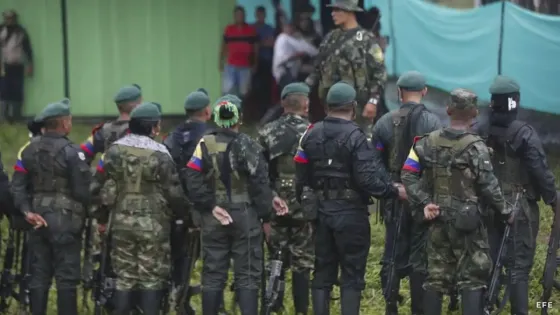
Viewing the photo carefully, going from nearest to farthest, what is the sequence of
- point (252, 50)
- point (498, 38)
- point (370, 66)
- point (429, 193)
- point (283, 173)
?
point (429, 193), point (283, 173), point (370, 66), point (498, 38), point (252, 50)

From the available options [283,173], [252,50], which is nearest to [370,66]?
[283,173]

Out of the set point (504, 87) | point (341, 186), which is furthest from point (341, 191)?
point (504, 87)

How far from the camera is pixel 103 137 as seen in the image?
9.79 m

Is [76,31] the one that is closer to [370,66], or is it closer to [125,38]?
[125,38]

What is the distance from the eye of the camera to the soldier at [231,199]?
8.67m

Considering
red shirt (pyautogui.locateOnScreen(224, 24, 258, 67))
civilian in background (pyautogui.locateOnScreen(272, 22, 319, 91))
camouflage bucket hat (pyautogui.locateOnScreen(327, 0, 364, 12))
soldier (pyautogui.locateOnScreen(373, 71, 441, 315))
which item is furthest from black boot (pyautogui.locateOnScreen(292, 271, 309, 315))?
red shirt (pyautogui.locateOnScreen(224, 24, 258, 67))

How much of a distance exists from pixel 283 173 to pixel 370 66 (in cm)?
262

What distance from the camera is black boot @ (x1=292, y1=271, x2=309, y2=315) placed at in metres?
9.73

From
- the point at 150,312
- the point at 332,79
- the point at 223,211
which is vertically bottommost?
the point at 150,312

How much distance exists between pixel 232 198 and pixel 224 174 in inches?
7.5

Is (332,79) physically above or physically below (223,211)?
above

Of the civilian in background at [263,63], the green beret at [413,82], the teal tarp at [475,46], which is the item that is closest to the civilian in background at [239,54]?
the civilian in background at [263,63]

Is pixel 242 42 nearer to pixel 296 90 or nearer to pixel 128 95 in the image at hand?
pixel 128 95

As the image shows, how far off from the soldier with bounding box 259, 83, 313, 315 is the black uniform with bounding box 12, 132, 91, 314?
1.50 m
